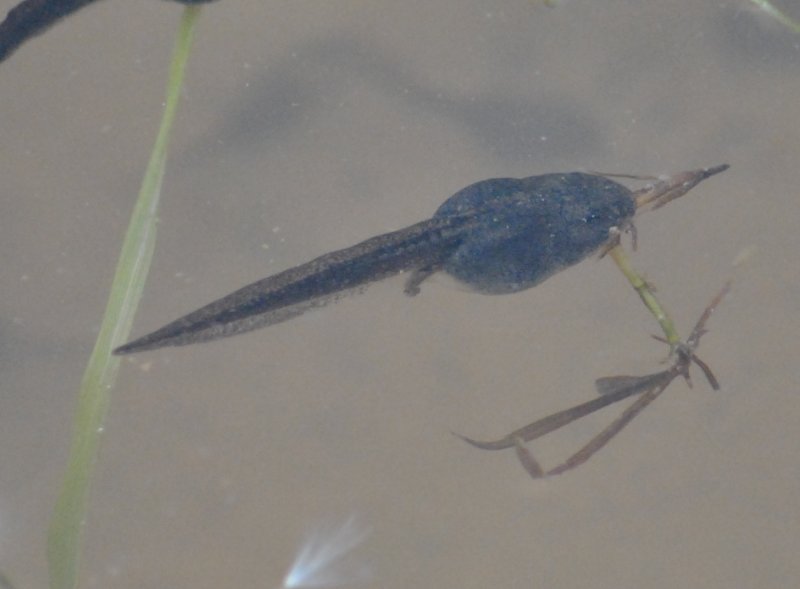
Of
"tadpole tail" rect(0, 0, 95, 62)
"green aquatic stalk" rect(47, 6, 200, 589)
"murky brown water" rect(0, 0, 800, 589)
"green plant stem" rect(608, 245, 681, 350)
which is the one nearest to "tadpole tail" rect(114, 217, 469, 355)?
"green aquatic stalk" rect(47, 6, 200, 589)

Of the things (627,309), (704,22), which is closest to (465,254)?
(627,309)

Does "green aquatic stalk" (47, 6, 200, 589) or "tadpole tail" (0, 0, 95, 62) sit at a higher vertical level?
"tadpole tail" (0, 0, 95, 62)

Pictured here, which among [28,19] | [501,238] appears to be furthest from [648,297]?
[28,19]

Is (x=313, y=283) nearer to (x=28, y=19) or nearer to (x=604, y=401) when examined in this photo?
(x=604, y=401)

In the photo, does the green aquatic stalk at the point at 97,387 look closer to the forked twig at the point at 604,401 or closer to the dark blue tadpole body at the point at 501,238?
the dark blue tadpole body at the point at 501,238

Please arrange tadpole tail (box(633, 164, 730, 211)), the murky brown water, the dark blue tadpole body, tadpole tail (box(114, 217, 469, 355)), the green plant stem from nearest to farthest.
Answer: tadpole tail (box(114, 217, 469, 355)), the dark blue tadpole body, the green plant stem, tadpole tail (box(633, 164, 730, 211)), the murky brown water

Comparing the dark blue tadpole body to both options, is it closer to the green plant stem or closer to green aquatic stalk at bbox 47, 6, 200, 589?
the green plant stem

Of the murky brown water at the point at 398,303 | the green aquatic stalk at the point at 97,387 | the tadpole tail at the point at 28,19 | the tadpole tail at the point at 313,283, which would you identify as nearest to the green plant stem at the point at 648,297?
the tadpole tail at the point at 313,283
